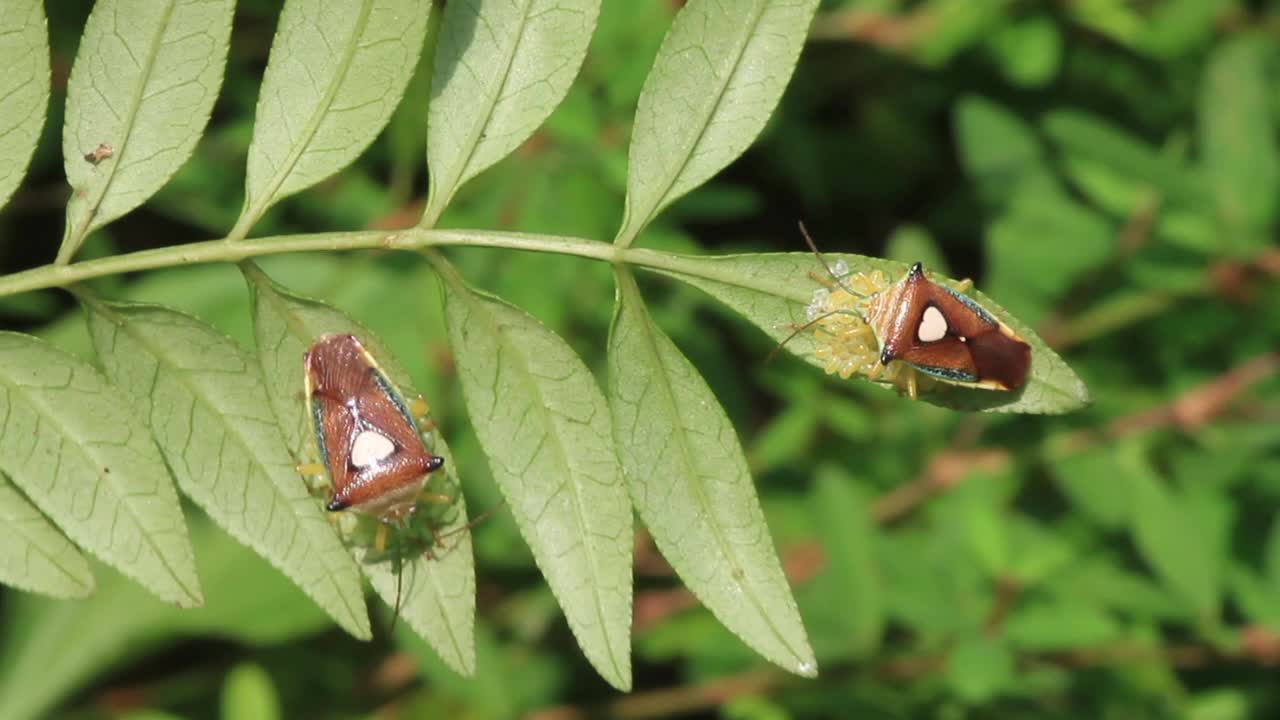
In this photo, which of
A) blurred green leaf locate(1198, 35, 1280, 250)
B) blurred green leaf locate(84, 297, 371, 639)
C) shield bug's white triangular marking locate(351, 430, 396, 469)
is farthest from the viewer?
blurred green leaf locate(1198, 35, 1280, 250)

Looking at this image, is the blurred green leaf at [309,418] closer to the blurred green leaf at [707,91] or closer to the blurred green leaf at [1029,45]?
the blurred green leaf at [707,91]

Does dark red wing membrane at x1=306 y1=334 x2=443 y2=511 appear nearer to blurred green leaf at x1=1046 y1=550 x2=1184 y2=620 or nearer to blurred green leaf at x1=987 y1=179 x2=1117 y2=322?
blurred green leaf at x1=1046 y1=550 x2=1184 y2=620

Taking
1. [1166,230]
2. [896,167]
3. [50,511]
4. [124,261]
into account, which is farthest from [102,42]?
[896,167]

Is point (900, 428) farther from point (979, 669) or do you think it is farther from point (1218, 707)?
point (1218, 707)

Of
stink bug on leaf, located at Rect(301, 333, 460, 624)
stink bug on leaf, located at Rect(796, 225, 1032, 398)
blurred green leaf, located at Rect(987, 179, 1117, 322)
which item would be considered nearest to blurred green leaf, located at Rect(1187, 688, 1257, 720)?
blurred green leaf, located at Rect(987, 179, 1117, 322)

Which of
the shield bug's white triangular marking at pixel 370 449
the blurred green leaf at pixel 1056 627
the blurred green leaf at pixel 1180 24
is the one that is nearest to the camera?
the shield bug's white triangular marking at pixel 370 449

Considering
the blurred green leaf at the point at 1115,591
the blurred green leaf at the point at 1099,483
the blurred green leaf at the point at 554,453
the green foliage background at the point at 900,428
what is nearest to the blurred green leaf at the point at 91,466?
the blurred green leaf at the point at 554,453
